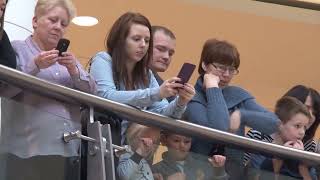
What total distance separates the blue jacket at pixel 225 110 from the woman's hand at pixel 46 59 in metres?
A: 0.76

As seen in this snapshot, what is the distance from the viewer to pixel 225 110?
3441mm

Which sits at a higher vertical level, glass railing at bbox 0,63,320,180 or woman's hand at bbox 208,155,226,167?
glass railing at bbox 0,63,320,180

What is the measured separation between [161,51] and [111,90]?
78 cm

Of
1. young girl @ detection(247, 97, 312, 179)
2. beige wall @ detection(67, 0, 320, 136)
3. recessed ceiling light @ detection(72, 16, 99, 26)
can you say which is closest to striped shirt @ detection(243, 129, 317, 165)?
young girl @ detection(247, 97, 312, 179)

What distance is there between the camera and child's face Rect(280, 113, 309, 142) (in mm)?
3623

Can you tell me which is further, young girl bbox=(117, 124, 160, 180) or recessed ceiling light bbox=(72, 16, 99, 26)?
recessed ceiling light bbox=(72, 16, 99, 26)

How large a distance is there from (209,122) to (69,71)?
72 cm

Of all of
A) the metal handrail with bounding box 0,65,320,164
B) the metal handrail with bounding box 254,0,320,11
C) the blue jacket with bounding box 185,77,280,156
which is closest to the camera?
the metal handrail with bounding box 0,65,320,164

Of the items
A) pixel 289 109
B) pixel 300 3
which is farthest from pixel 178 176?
pixel 300 3

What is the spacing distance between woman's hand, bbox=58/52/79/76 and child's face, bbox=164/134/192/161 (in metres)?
0.45

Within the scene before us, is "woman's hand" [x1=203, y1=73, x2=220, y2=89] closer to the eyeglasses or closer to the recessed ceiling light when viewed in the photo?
the eyeglasses

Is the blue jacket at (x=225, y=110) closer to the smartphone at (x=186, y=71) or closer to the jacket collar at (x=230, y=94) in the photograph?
the jacket collar at (x=230, y=94)

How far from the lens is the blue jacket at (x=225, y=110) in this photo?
3.41 m

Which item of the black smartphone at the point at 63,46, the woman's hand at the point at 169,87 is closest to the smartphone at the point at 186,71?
the woman's hand at the point at 169,87
